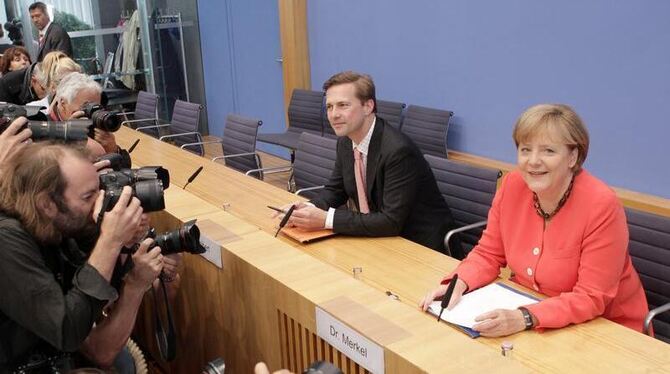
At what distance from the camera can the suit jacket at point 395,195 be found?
2354 mm

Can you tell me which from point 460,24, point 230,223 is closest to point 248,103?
point 460,24

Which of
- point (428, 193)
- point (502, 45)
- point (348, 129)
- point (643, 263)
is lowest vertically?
point (643, 263)

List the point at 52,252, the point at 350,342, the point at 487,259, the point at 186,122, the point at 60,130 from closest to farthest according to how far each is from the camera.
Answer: the point at 350,342 → the point at 52,252 → the point at 487,259 → the point at 60,130 → the point at 186,122

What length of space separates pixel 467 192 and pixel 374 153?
21.2 inches

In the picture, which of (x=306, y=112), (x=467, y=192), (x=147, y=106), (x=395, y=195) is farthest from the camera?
(x=147, y=106)

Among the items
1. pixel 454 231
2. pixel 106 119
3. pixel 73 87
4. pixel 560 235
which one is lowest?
pixel 454 231

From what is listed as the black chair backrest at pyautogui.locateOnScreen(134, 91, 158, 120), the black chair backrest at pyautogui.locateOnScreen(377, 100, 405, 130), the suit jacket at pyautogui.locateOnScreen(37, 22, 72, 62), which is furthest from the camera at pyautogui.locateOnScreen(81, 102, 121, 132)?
the suit jacket at pyautogui.locateOnScreen(37, 22, 72, 62)

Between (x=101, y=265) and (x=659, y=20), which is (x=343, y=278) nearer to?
(x=101, y=265)

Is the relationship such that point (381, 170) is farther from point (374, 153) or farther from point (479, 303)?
point (479, 303)

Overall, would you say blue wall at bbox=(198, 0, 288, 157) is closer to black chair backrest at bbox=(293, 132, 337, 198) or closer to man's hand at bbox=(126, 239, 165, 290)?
black chair backrest at bbox=(293, 132, 337, 198)

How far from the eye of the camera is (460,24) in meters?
4.48

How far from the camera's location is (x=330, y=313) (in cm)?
144

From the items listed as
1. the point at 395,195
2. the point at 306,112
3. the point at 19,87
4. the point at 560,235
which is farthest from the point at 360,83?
the point at 19,87

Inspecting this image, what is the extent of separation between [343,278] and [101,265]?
60cm
